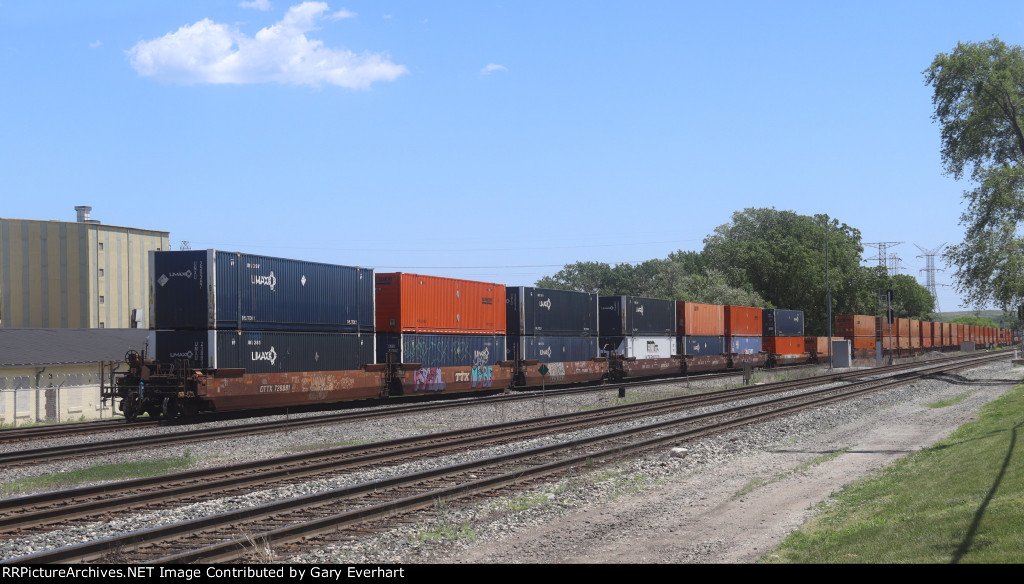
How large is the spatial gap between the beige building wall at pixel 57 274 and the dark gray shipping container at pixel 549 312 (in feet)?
118

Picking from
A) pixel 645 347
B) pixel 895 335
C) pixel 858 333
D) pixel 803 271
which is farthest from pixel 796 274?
pixel 645 347

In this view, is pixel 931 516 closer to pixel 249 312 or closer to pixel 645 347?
pixel 249 312

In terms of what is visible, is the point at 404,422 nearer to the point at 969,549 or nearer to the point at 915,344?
the point at 969,549

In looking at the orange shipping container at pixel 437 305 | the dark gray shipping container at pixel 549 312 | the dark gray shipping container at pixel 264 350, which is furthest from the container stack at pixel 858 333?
the dark gray shipping container at pixel 264 350

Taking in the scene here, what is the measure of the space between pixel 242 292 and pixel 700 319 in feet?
107

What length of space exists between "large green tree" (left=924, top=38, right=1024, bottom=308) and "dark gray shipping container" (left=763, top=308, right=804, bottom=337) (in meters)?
17.0

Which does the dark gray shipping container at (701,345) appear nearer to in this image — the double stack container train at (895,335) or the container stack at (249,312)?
the double stack container train at (895,335)

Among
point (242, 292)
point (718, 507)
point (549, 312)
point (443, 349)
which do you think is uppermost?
point (242, 292)

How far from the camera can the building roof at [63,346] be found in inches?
1478

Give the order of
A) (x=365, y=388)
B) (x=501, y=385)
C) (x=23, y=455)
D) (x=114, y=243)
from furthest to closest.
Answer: (x=114, y=243) < (x=501, y=385) < (x=365, y=388) < (x=23, y=455)

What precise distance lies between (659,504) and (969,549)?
5625mm

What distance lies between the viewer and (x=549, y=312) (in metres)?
40.1
